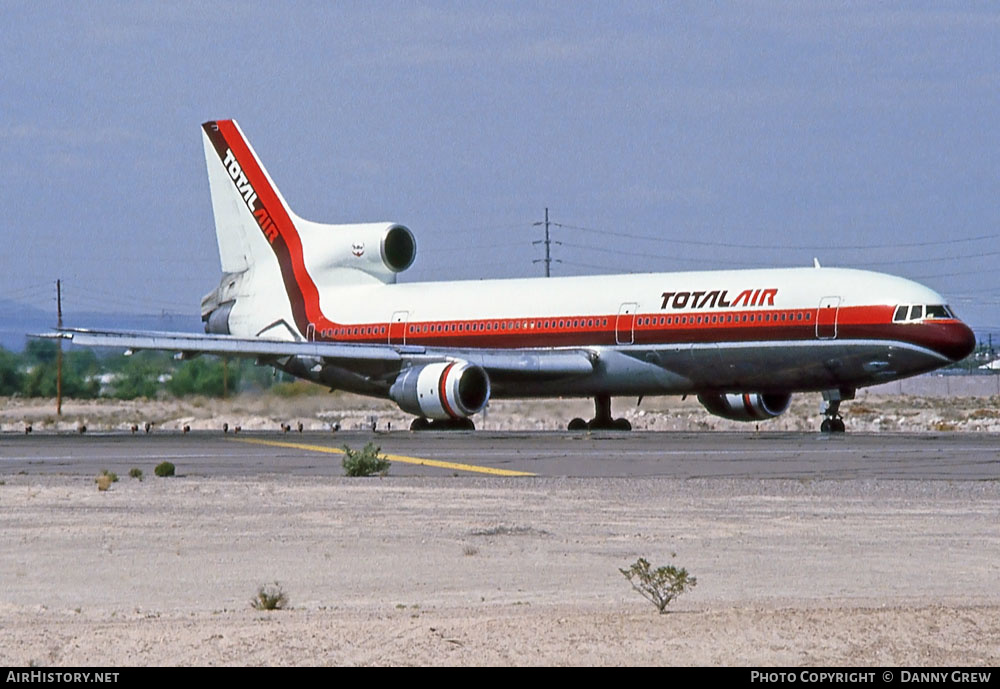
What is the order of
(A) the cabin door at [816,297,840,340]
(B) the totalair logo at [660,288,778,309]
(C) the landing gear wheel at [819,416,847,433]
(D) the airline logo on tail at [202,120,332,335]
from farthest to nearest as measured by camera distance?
(D) the airline logo on tail at [202,120,332,335] → (B) the totalair logo at [660,288,778,309] → (C) the landing gear wheel at [819,416,847,433] → (A) the cabin door at [816,297,840,340]

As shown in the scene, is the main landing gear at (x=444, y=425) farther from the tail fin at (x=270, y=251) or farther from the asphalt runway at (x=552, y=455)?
the tail fin at (x=270, y=251)

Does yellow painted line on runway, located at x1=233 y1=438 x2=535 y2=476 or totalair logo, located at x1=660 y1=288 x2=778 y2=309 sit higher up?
totalair logo, located at x1=660 y1=288 x2=778 y2=309

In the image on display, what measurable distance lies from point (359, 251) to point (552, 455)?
67.7 feet

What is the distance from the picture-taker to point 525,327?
44.4 m

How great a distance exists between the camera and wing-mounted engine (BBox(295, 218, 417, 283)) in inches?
1929

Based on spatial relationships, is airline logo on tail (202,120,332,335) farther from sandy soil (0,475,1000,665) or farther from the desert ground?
sandy soil (0,475,1000,665)

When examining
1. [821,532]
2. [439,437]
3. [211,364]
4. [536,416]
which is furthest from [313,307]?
[821,532]

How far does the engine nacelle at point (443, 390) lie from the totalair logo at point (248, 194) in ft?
34.9

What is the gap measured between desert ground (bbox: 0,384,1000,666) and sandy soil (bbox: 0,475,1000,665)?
0.03m

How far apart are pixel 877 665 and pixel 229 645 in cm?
356

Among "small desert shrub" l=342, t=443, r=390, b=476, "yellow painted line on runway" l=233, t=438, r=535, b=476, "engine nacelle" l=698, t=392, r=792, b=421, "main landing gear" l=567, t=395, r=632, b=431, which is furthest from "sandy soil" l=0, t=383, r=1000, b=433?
"small desert shrub" l=342, t=443, r=390, b=476

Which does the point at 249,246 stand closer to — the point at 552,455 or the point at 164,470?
the point at 552,455

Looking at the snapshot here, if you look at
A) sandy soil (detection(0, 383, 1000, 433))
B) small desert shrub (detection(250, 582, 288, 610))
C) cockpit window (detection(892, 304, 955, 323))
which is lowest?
sandy soil (detection(0, 383, 1000, 433))

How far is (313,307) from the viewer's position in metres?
49.5
